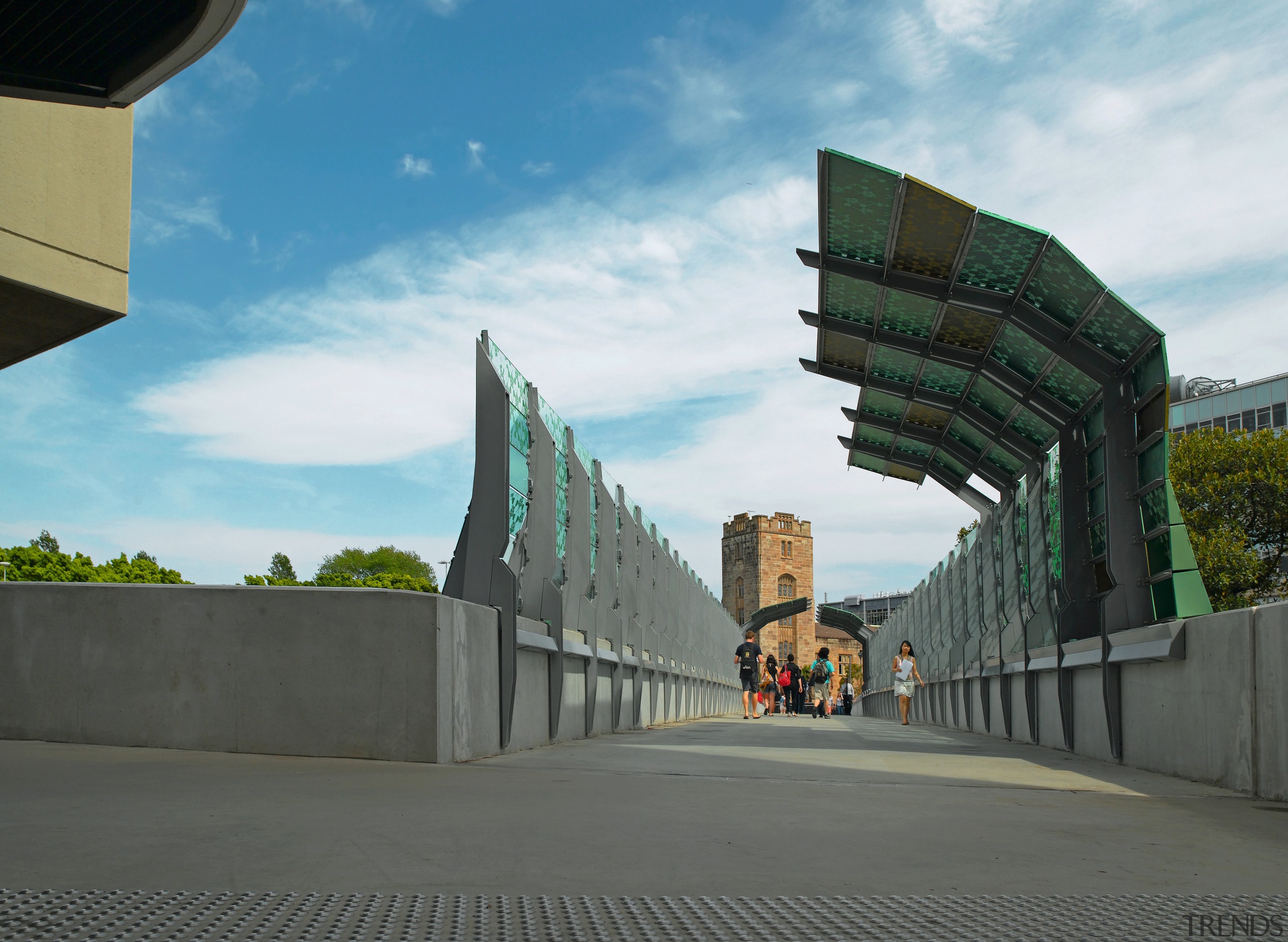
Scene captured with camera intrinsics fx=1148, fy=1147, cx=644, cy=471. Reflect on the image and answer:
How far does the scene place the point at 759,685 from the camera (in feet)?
90.1

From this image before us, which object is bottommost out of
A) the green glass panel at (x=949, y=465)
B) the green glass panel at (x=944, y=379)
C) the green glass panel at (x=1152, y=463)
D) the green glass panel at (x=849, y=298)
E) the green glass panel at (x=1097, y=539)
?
the green glass panel at (x=1097, y=539)

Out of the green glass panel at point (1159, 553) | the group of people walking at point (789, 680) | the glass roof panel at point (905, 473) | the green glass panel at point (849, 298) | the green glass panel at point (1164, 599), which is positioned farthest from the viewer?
the group of people walking at point (789, 680)

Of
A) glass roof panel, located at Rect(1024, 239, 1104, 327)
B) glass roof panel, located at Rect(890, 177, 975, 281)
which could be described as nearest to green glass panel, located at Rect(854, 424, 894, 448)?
glass roof panel, located at Rect(890, 177, 975, 281)

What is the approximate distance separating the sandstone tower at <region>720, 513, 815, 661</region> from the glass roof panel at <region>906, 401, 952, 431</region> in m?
99.6

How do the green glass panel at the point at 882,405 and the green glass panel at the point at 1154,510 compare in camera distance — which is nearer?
the green glass panel at the point at 1154,510

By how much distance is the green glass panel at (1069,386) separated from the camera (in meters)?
9.55

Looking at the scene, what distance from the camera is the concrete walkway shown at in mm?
3314

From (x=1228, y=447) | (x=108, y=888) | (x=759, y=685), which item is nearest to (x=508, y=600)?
(x=108, y=888)

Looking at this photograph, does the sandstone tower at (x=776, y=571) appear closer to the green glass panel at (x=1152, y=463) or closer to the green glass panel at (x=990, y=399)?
the green glass panel at (x=990, y=399)

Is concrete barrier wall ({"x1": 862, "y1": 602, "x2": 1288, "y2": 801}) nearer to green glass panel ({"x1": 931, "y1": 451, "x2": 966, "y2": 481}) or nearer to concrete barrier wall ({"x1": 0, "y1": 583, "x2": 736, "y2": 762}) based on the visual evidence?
concrete barrier wall ({"x1": 0, "y1": 583, "x2": 736, "y2": 762})

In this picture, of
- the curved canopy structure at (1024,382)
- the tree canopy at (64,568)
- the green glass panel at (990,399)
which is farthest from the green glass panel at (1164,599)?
the tree canopy at (64,568)

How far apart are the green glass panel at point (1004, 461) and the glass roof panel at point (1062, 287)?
12.9 feet

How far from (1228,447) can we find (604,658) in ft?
117

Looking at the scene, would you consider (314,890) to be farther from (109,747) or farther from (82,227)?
(82,227)
